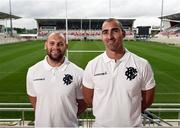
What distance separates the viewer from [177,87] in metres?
15.2

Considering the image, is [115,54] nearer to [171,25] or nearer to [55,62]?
[55,62]

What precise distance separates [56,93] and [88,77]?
39cm

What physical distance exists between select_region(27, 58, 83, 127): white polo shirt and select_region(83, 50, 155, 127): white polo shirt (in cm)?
35

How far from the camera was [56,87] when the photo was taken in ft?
11.4

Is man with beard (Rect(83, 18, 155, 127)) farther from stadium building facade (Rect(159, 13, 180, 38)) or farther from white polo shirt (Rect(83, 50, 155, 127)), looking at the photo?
stadium building facade (Rect(159, 13, 180, 38))

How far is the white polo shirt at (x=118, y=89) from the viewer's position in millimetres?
3131

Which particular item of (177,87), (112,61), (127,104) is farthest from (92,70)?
(177,87)

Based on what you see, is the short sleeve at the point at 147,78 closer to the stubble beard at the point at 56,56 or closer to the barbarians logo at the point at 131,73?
the barbarians logo at the point at 131,73

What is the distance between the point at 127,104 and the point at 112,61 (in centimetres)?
37

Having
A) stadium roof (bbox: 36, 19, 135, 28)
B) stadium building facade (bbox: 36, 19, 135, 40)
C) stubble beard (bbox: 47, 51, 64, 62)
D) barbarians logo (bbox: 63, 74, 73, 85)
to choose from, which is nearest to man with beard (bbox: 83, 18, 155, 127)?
barbarians logo (bbox: 63, 74, 73, 85)

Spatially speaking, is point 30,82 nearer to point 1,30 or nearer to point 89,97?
point 89,97

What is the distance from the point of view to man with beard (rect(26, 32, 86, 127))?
3.49 meters

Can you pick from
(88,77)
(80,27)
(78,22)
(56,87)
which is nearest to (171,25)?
(80,27)

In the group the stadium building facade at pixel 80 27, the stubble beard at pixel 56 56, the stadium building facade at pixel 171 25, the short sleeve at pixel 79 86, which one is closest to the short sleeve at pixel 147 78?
the short sleeve at pixel 79 86
